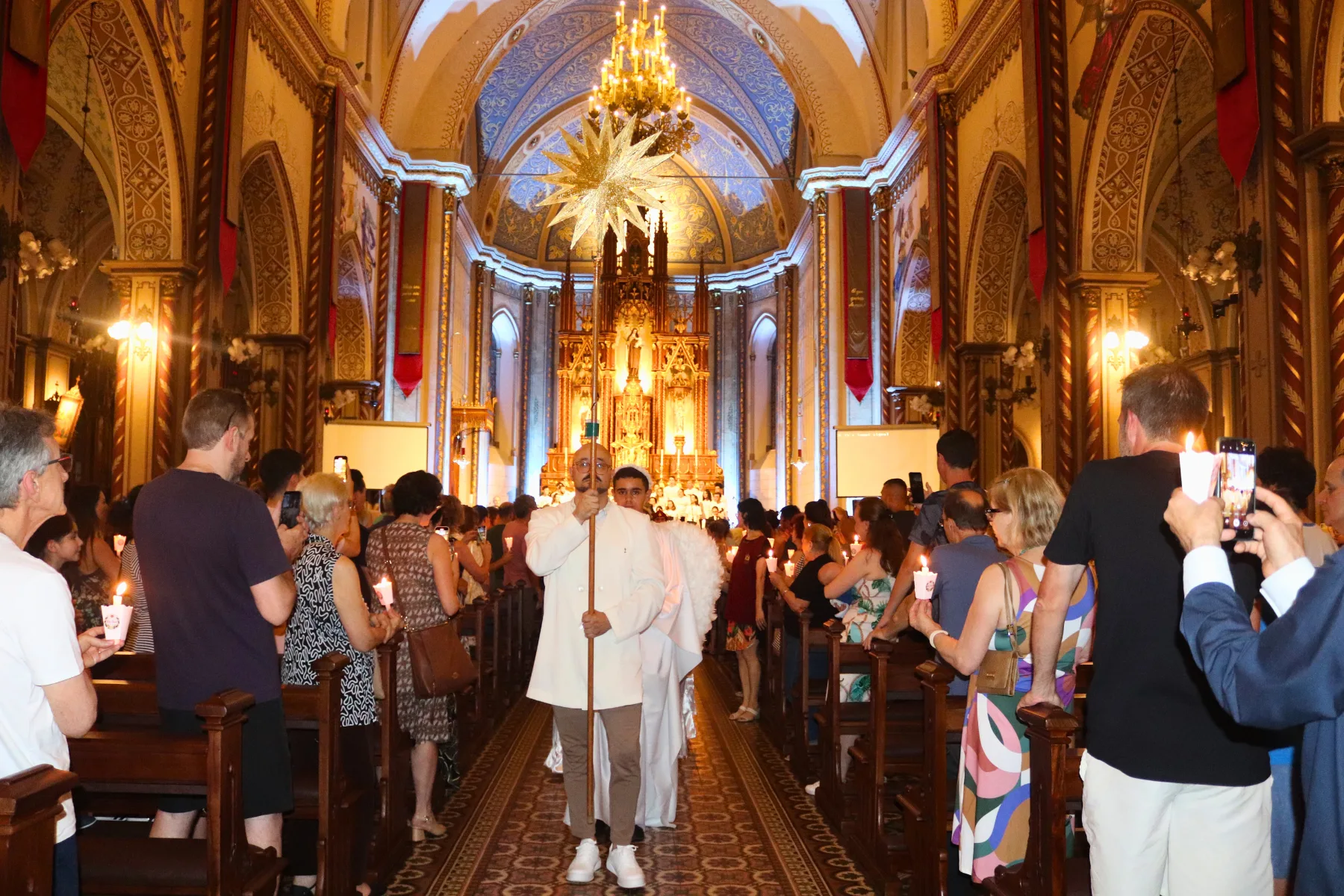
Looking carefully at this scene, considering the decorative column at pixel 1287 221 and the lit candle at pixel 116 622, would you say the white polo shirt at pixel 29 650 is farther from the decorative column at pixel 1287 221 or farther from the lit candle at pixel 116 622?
the decorative column at pixel 1287 221

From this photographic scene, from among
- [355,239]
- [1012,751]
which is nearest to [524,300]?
[355,239]

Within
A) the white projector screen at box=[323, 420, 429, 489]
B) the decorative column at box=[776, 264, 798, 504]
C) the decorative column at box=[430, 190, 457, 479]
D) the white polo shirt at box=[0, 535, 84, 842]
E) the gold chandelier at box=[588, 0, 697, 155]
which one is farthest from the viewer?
the decorative column at box=[776, 264, 798, 504]

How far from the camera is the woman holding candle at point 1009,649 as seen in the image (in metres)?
3.63

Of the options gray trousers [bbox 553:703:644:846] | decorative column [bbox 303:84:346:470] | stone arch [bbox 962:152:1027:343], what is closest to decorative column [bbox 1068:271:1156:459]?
stone arch [bbox 962:152:1027:343]

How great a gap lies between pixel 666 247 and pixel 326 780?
24.3m

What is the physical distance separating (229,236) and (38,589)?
8887 millimetres

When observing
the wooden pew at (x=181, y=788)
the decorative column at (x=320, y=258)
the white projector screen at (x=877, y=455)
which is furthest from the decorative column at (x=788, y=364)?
the wooden pew at (x=181, y=788)

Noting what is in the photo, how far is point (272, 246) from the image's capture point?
13.5 metres

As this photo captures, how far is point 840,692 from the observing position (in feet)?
20.4

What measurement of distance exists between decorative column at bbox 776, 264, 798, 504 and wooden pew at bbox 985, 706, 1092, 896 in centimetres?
1941

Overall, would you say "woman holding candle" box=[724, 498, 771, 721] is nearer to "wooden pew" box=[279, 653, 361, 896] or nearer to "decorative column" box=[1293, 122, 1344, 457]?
"decorative column" box=[1293, 122, 1344, 457]

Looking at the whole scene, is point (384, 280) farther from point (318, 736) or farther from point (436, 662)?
point (318, 736)

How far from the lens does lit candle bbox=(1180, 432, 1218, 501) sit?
81.9 inches

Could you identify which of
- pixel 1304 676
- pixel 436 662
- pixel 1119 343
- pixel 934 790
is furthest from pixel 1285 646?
pixel 1119 343
